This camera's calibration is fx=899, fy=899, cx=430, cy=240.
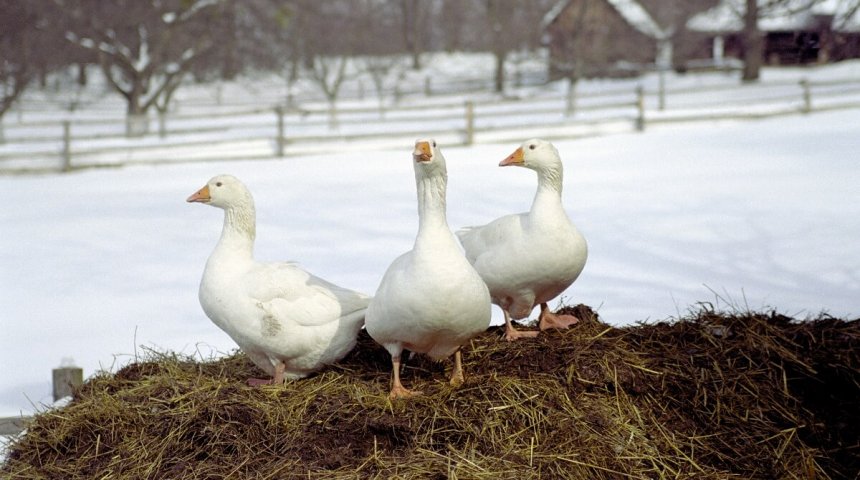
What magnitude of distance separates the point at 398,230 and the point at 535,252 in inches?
271

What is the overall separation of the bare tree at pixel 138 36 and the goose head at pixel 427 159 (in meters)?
22.3

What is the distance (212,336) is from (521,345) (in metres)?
3.60

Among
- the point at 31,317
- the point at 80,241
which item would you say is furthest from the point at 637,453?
the point at 80,241

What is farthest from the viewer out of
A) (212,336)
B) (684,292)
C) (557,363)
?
(684,292)

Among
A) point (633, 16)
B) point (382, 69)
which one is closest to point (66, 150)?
point (382, 69)

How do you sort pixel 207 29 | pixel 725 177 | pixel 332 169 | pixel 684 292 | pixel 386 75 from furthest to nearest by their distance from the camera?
1. pixel 386 75
2. pixel 207 29
3. pixel 332 169
4. pixel 725 177
5. pixel 684 292

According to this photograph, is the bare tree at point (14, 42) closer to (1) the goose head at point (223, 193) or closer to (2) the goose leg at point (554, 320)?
(1) the goose head at point (223, 193)

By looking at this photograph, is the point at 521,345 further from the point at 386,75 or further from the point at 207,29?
the point at 386,75

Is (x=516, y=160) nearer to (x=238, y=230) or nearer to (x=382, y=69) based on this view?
(x=238, y=230)

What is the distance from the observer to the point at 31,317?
27.6 feet

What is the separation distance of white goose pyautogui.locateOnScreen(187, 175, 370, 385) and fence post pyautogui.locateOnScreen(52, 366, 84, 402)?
1373mm

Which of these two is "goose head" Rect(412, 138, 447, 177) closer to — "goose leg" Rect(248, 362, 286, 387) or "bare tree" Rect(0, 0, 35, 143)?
"goose leg" Rect(248, 362, 286, 387)

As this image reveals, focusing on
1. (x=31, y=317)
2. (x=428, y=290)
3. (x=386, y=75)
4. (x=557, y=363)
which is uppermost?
(x=386, y=75)

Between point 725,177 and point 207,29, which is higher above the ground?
point 207,29
